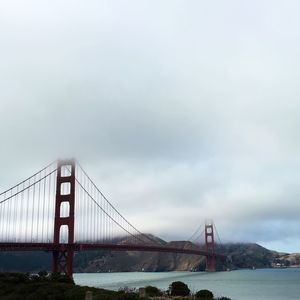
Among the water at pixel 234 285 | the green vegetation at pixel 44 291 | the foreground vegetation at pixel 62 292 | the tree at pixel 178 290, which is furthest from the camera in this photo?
the water at pixel 234 285

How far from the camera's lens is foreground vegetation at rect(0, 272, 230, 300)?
3299 cm

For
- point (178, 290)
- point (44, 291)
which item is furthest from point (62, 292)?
point (178, 290)

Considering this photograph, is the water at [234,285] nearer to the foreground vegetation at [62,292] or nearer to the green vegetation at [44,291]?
the foreground vegetation at [62,292]

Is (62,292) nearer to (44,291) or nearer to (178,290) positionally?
(44,291)

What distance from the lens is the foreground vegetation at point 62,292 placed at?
3299 centimetres

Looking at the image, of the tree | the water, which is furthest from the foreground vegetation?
the water

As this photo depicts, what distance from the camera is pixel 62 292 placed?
119 feet

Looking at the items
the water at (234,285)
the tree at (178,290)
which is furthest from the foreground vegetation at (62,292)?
the water at (234,285)

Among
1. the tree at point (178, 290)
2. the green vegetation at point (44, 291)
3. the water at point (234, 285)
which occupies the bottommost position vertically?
the water at point (234, 285)

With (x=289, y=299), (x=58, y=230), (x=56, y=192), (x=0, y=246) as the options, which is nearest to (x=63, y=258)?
(x=58, y=230)

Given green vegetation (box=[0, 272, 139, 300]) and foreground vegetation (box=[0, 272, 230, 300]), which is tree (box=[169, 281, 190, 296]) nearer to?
foreground vegetation (box=[0, 272, 230, 300])

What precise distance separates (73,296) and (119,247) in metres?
44.9

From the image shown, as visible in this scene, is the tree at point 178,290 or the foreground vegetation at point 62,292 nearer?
the foreground vegetation at point 62,292

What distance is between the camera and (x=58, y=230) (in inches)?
2844
